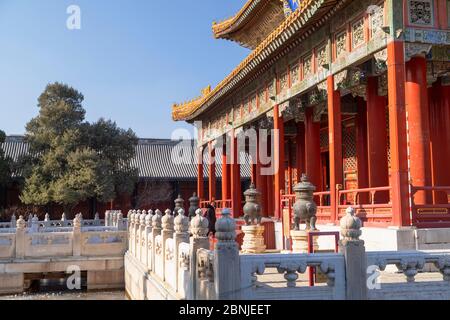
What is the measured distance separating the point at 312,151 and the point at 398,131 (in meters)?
6.18

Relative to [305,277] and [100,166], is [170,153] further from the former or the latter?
[305,277]

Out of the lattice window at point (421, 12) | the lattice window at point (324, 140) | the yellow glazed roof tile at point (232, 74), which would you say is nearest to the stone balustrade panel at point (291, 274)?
the lattice window at point (421, 12)

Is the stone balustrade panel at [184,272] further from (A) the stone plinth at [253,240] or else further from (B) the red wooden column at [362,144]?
(B) the red wooden column at [362,144]

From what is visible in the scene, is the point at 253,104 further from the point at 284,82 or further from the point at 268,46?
the point at 268,46

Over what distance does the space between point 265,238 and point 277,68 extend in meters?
5.08

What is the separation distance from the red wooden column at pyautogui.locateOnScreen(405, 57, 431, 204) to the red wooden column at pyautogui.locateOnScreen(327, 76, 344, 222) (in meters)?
2.06

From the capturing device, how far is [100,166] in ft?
87.2

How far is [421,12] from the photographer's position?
9828 millimetres

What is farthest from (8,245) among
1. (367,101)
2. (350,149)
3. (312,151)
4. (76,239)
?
(350,149)

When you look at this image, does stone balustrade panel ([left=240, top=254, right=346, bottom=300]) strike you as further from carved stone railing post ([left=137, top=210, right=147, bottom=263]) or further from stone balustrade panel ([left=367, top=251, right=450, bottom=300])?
carved stone railing post ([left=137, top=210, right=147, bottom=263])

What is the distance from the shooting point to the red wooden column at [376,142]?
38.8 ft

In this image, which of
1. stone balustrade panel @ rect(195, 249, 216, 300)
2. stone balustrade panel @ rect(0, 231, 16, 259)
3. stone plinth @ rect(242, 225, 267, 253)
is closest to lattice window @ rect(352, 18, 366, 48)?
stone plinth @ rect(242, 225, 267, 253)

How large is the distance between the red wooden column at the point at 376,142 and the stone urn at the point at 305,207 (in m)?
2.72
